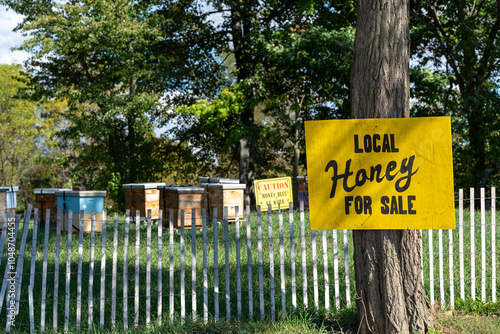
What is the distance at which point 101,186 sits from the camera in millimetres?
22328

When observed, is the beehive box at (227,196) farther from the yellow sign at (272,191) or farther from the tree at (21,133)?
the tree at (21,133)

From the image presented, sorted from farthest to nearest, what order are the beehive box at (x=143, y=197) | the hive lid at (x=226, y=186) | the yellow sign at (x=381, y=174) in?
the beehive box at (x=143, y=197) → the hive lid at (x=226, y=186) → the yellow sign at (x=381, y=174)

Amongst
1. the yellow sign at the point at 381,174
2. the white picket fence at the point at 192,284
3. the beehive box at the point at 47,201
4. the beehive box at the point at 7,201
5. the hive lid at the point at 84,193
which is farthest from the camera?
the beehive box at the point at 47,201

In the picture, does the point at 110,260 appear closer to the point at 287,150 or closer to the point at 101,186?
the point at 101,186

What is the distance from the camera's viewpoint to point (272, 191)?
13.6 metres

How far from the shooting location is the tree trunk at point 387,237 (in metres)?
4.39

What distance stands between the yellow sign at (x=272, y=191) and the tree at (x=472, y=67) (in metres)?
8.34

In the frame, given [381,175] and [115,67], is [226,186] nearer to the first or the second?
[381,175]

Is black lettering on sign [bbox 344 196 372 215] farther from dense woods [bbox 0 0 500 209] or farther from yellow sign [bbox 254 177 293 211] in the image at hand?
dense woods [bbox 0 0 500 209]

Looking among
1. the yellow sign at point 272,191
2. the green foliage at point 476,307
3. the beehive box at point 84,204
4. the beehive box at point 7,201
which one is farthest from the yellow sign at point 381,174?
the beehive box at point 7,201

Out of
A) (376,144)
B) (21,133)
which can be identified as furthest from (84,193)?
(21,133)

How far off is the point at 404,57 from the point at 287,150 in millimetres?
23295

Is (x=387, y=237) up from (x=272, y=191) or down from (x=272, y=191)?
down

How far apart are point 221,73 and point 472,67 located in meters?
12.6
